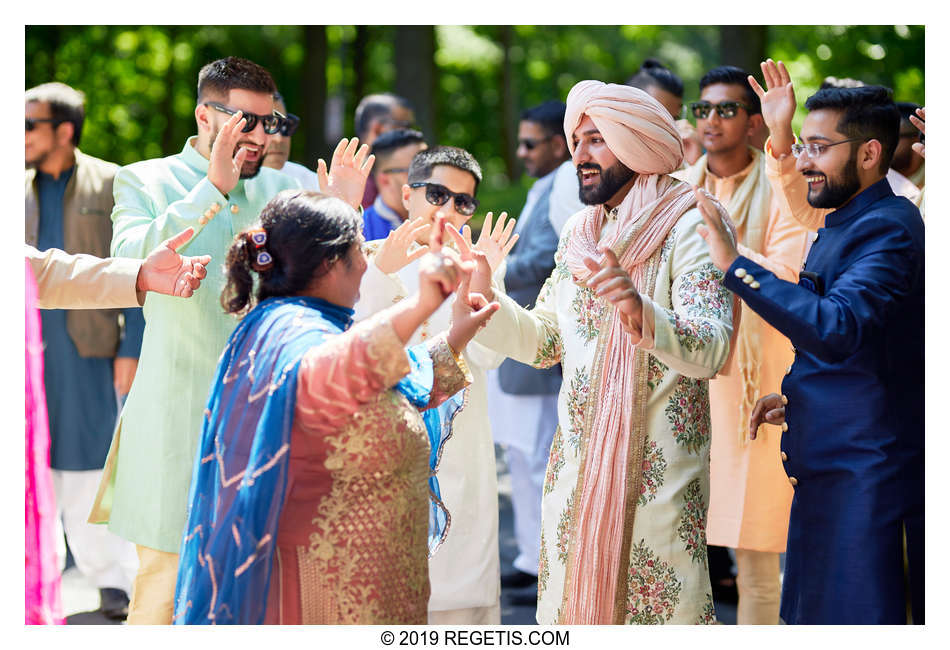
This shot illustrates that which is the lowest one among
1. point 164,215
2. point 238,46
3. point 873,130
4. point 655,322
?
point 655,322

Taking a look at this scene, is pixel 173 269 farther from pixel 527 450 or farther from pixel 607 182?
pixel 527 450

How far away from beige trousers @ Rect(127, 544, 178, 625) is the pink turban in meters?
2.22

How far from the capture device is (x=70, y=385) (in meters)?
5.66

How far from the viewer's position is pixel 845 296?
3346 mm

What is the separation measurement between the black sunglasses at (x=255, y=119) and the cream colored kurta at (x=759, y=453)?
2078 mm

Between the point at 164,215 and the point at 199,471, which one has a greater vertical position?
the point at 164,215

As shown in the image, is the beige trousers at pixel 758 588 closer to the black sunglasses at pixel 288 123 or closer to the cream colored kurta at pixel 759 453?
the cream colored kurta at pixel 759 453

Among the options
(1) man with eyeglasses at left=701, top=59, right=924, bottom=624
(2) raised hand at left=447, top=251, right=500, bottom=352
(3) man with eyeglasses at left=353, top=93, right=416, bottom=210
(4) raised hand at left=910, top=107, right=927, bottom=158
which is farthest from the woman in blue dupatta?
(3) man with eyeglasses at left=353, top=93, right=416, bottom=210

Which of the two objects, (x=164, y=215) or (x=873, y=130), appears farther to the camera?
(x=164, y=215)

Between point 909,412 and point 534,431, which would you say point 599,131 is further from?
point 534,431
